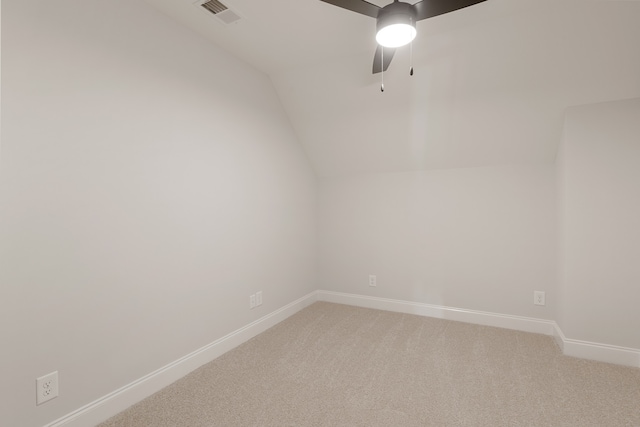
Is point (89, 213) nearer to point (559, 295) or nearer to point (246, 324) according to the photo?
point (246, 324)

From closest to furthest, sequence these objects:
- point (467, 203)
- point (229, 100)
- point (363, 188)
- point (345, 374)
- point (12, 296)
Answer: point (12, 296), point (345, 374), point (229, 100), point (467, 203), point (363, 188)

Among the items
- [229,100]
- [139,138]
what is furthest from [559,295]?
[139,138]

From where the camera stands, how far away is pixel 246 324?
2723mm

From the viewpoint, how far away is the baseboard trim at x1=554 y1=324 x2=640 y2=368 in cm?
222

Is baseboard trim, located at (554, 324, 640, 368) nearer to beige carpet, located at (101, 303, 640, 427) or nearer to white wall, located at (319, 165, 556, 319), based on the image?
beige carpet, located at (101, 303, 640, 427)

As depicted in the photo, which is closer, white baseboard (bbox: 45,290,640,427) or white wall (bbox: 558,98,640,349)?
white baseboard (bbox: 45,290,640,427)

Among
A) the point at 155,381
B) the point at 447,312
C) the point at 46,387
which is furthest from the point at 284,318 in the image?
the point at 46,387

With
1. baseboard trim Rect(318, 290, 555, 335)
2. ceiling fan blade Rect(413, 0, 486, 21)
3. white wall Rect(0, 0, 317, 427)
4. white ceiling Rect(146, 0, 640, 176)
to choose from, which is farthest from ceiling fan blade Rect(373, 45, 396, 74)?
baseboard trim Rect(318, 290, 555, 335)

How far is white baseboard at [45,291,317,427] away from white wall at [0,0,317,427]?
4cm

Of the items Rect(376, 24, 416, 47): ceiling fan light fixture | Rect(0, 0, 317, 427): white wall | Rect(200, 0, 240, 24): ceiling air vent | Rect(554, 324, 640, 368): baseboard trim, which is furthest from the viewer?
Rect(554, 324, 640, 368): baseboard trim

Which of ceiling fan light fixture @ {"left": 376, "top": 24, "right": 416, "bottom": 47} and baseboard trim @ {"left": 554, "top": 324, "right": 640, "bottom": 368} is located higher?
ceiling fan light fixture @ {"left": 376, "top": 24, "right": 416, "bottom": 47}

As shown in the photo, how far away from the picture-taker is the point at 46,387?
4.85 feet

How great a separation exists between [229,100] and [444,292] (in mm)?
2699

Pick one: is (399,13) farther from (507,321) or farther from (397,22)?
(507,321)
